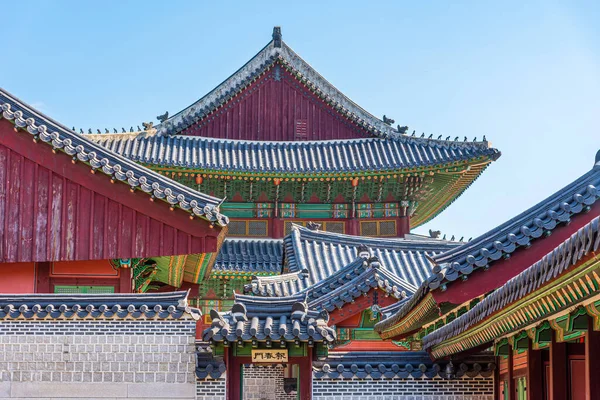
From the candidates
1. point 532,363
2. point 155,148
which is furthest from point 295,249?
point 532,363

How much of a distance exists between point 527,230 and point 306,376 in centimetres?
453

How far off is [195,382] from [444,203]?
780 inches

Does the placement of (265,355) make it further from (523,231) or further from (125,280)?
(523,231)

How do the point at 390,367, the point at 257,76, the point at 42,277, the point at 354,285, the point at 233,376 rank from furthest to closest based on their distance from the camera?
the point at 257,76, the point at 354,285, the point at 42,277, the point at 390,367, the point at 233,376

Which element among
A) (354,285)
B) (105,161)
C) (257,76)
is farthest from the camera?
(257,76)

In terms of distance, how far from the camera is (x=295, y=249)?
84.2 feet

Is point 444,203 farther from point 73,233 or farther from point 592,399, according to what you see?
point 592,399

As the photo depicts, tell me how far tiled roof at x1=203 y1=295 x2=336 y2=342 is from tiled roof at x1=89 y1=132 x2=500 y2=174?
46.8ft

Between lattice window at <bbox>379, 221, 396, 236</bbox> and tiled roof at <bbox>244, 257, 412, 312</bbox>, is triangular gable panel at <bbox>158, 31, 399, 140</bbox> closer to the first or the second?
lattice window at <bbox>379, 221, 396, 236</bbox>

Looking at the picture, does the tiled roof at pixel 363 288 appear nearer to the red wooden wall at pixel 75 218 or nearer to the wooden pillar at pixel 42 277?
the red wooden wall at pixel 75 218

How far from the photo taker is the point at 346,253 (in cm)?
2612

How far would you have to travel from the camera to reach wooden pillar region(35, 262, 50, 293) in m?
17.0

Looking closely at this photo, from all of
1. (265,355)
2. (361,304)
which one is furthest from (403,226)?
(265,355)

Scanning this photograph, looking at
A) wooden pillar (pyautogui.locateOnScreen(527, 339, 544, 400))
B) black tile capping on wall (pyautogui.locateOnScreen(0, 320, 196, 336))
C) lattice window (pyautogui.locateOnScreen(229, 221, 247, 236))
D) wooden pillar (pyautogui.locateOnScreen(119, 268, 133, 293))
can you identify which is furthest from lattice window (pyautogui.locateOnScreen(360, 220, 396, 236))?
wooden pillar (pyautogui.locateOnScreen(527, 339, 544, 400))
